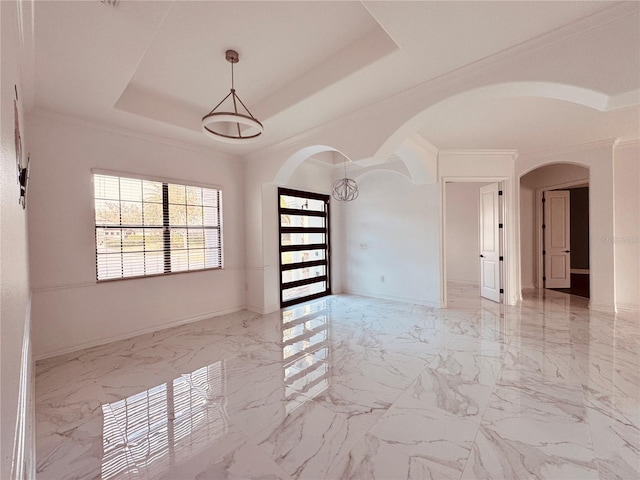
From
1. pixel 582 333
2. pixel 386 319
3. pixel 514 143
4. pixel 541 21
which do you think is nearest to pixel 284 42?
pixel 541 21

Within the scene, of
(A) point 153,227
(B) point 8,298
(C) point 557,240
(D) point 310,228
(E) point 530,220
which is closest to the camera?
(B) point 8,298

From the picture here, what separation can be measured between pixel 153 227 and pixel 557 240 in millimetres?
8371

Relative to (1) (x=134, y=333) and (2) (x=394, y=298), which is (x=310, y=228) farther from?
(1) (x=134, y=333)

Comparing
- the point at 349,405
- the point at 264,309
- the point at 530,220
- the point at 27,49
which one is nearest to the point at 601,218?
the point at 530,220

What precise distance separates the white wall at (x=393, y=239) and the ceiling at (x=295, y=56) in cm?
181

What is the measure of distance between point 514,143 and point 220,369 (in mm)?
5614

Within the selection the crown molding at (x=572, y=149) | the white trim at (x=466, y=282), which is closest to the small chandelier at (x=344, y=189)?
the crown molding at (x=572, y=149)

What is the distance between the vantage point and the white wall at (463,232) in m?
7.13

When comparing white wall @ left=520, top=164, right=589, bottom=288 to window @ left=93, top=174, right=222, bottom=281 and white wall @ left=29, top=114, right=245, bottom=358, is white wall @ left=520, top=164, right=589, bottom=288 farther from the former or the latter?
white wall @ left=29, top=114, right=245, bottom=358

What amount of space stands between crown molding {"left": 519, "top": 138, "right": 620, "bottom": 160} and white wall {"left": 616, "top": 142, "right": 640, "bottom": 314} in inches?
8.5

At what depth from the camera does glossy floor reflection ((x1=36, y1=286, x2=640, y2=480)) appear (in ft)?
5.30

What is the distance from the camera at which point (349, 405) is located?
2.14m

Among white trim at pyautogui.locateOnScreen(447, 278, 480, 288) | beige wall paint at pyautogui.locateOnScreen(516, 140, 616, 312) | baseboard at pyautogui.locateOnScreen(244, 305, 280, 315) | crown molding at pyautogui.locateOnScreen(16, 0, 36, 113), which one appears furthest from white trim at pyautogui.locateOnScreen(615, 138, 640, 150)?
crown molding at pyautogui.locateOnScreen(16, 0, 36, 113)

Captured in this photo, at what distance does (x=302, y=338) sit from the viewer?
11.7 feet
